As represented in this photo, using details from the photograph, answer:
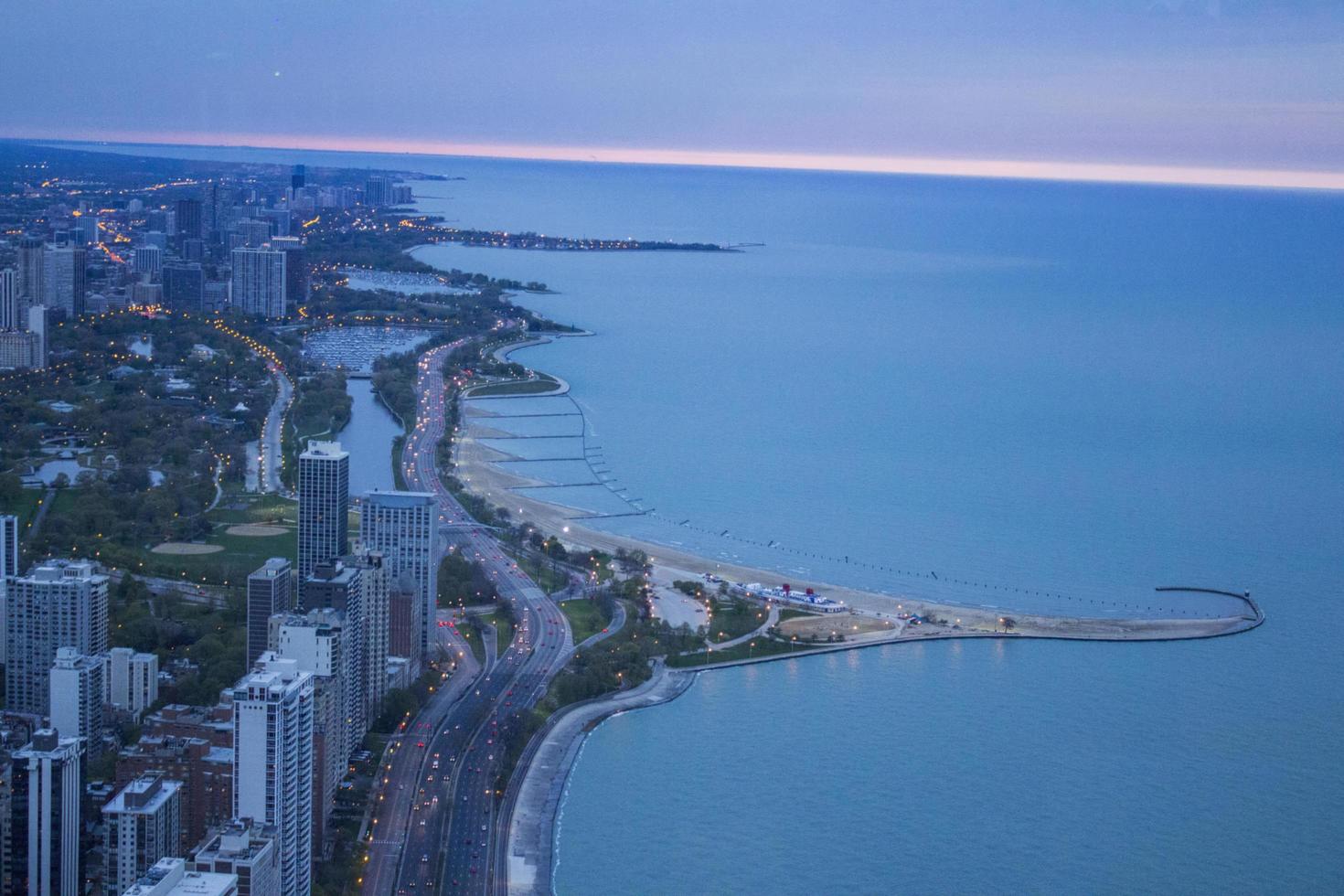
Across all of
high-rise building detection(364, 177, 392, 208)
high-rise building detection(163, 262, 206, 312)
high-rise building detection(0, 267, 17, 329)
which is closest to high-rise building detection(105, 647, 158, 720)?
high-rise building detection(0, 267, 17, 329)

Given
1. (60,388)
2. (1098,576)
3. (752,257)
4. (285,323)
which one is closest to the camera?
(1098,576)

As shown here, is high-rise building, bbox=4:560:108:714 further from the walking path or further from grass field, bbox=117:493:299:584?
the walking path

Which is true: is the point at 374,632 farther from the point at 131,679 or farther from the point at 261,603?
the point at 131,679

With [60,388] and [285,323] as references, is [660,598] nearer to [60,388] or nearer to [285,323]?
[60,388]

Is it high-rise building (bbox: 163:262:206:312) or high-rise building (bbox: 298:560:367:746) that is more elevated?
high-rise building (bbox: 163:262:206:312)

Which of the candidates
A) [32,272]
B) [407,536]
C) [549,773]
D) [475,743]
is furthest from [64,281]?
[549,773]

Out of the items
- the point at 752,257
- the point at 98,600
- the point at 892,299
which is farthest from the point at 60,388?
the point at 752,257

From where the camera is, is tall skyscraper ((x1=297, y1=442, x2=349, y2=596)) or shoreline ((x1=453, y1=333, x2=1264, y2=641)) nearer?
tall skyscraper ((x1=297, y1=442, x2=349, y2=596))

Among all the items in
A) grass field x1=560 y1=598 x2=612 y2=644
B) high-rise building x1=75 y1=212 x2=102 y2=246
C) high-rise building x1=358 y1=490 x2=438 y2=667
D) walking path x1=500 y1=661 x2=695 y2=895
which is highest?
high-rise building x1=75 y1=212 x2=102 y2=246

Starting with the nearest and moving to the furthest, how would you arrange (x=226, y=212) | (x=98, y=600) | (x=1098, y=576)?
(x=98, y=600) → (x=1098, y=576) → (x=226, y=212)
